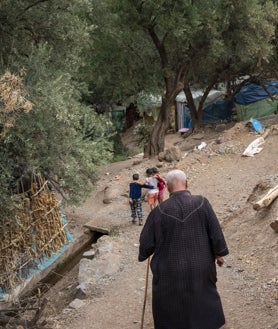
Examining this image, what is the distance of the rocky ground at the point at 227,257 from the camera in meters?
6.31

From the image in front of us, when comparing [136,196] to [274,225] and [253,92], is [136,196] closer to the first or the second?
[274,225]

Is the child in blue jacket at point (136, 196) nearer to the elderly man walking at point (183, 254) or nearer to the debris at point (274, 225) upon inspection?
the debris at point (274, 225)

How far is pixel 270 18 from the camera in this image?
17328 millimetres

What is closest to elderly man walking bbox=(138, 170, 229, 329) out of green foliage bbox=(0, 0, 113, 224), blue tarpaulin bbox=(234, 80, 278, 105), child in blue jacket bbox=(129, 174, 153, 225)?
green foliage bbox=(0, 0, 113, 224)

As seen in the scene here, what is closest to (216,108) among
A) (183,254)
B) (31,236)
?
(31,236)

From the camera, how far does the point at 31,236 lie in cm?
865

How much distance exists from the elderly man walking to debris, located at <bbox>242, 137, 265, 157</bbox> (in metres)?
10.8

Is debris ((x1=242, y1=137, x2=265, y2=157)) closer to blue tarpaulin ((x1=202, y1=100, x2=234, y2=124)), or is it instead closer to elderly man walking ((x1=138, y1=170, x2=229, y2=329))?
elderly man walking ((x1=138, y1=170, x2=229, y2=329))

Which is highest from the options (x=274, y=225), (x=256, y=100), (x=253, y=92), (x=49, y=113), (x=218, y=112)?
(x=49, y=113)

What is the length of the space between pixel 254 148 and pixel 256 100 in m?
10.7

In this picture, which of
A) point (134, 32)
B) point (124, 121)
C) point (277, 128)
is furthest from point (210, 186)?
point (124, 121)

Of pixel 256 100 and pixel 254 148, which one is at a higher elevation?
pixel 256 100

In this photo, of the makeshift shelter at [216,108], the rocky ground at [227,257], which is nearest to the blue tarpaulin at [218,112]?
the makeshift shelter at [216,108]

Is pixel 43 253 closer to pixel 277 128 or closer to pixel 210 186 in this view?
pixel 210 186
